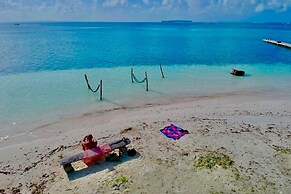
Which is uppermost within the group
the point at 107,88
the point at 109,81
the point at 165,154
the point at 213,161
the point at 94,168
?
the point at 109,81

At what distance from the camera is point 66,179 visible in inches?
415

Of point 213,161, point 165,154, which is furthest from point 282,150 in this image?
point 165,154

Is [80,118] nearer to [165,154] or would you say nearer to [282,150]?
[165,154]

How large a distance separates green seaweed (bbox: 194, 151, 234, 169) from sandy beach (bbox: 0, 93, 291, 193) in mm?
44

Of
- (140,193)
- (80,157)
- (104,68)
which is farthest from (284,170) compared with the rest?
(104,68)

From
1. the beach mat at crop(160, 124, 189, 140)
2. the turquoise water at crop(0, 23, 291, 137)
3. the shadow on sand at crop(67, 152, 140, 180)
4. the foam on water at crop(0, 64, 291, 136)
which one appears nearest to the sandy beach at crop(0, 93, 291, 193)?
the shadow on sand at crop(67, 152, 140, 180)

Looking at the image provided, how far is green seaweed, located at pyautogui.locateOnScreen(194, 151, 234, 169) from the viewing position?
432 inches

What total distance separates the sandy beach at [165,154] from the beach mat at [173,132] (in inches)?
12.1

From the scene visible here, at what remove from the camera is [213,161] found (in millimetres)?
11289

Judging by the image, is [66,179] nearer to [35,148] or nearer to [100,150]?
[100,150]

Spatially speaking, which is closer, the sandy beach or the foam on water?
the sandy beach

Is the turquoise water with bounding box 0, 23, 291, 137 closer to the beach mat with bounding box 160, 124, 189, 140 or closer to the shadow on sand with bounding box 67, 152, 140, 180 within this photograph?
the beach mat with bounding box 160, 124, 189, 140

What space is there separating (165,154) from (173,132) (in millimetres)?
2658

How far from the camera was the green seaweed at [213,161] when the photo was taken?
1098 cm
